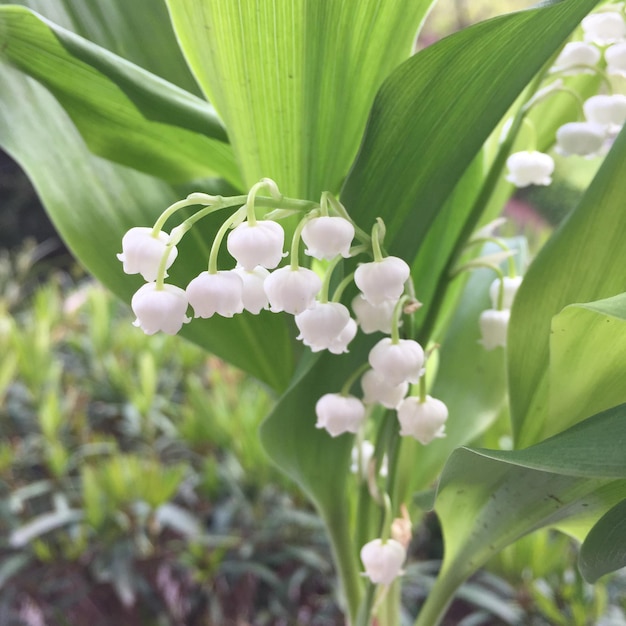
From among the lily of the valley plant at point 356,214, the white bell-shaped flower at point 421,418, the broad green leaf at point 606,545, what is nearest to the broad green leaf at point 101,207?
the lily of the valley plant at point 356,214

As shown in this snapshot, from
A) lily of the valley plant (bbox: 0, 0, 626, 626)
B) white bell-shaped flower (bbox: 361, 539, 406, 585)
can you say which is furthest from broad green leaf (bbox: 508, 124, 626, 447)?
white bell-shaped flower (bbox: 361, 539, 406, 585)

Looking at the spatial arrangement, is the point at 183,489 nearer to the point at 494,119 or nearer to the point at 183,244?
the point at 183,244

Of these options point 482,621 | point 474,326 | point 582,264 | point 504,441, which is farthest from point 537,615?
point 582,264

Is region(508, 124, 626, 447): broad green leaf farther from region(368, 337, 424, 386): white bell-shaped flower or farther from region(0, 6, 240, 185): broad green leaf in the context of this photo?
region(0, 6, 240, 185): broad green leaf

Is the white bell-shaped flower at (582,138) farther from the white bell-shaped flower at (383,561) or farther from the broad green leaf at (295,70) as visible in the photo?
the white bell-shaped flower at (383,561)

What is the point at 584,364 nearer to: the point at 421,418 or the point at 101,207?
the point at 421,418

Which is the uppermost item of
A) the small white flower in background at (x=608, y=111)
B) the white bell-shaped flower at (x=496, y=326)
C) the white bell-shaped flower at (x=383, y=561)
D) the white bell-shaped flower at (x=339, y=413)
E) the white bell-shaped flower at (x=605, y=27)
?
the white bell-shaped flower at (x=605, y=27)

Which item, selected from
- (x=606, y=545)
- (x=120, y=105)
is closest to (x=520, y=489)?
(x=606, y=545)
